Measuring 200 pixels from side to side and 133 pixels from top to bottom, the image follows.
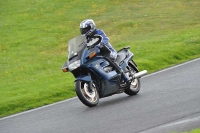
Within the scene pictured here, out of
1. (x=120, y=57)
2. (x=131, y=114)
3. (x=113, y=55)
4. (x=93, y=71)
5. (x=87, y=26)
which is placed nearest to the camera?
(x=131, y=114)

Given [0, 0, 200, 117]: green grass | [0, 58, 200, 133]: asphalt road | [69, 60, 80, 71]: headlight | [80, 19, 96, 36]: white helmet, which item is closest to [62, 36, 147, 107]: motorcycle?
[69, 60, 80, 71]: headlight

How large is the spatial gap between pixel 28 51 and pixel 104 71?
645 inches

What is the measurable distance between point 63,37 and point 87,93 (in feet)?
63.8

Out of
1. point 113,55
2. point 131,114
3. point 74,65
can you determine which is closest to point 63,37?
point 113,55

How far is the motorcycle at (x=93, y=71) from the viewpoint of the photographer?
1261cm

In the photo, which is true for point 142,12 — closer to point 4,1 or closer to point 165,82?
point 4,1

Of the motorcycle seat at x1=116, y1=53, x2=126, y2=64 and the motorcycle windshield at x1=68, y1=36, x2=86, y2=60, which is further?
the motorcycle seat at x1=116, y1=53, x2=126, y2=64

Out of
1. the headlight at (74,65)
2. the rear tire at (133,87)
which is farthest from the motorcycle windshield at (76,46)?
the rear tire at (133,87)

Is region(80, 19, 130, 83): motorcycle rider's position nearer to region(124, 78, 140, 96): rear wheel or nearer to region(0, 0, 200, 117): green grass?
region(124, 78, 140, 96): rear wheel

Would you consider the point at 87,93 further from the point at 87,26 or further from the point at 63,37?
the point at 63,37

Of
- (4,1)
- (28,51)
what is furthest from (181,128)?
(4,1)

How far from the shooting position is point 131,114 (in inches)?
429

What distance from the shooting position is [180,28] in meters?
29.8

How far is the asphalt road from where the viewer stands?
31.6 ft
